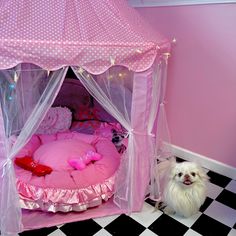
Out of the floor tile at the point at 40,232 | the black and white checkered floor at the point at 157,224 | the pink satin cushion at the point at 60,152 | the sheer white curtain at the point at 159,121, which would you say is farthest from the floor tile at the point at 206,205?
the floor tile at the point at 40,232

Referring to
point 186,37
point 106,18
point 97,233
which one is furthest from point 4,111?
point 186,37

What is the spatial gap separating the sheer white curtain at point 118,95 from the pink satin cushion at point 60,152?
1.80ft

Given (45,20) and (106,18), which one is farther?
(106,18)

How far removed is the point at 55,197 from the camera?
2.02 m

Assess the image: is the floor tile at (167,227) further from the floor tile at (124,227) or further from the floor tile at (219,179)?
the floor tile at (219,179)

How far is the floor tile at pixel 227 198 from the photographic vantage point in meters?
2.34

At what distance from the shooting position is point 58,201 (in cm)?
203

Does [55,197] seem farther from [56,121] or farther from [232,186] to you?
[232,186]

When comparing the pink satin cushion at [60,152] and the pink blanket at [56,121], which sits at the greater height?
the pink blanket at [56,121]

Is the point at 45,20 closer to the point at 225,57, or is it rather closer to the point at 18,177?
the point at 18,177

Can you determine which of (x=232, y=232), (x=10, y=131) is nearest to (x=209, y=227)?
(x=232, y=232)

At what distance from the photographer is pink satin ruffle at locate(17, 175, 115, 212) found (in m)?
2.03

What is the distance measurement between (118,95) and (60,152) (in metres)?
0.84

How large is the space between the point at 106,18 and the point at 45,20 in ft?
1.42
